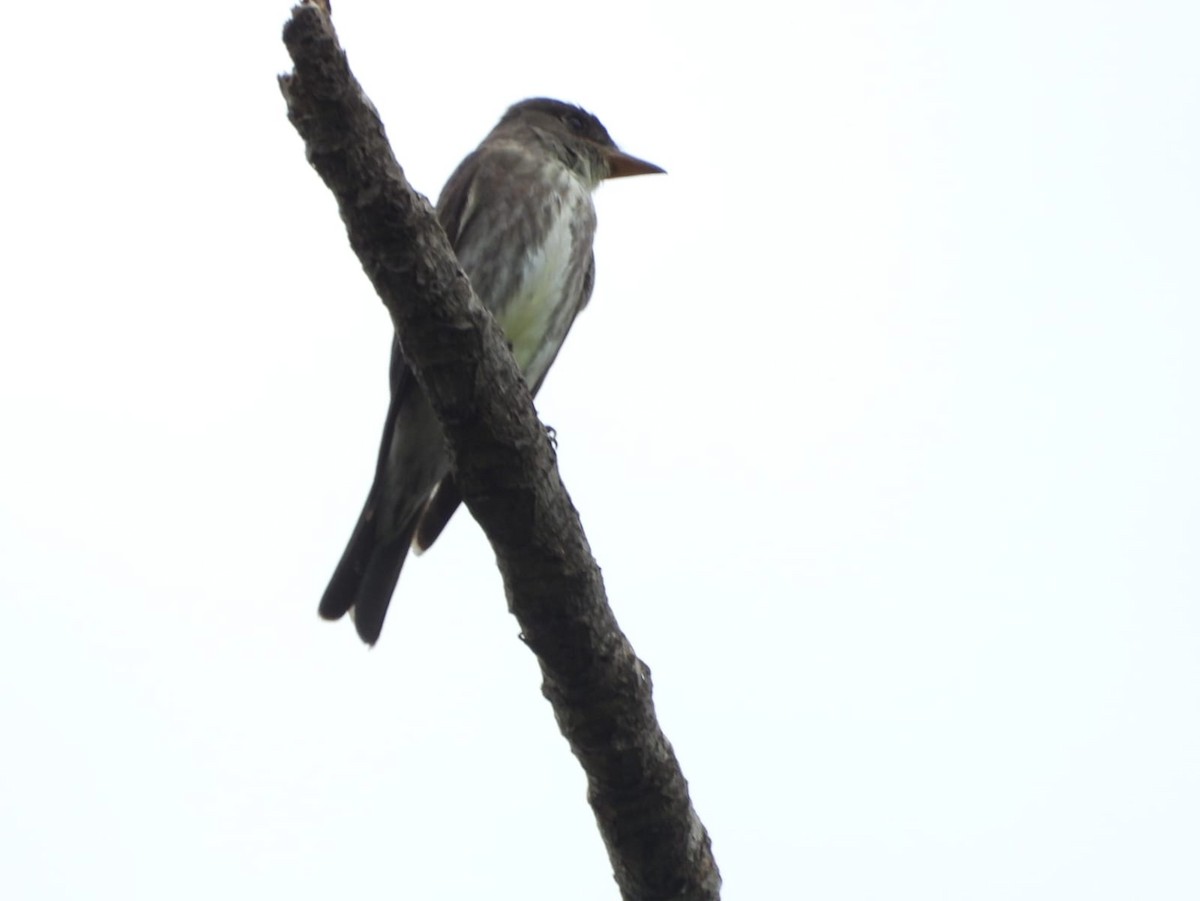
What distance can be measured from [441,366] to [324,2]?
2.58 feet

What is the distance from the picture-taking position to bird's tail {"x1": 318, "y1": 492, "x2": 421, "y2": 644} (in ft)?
18.1

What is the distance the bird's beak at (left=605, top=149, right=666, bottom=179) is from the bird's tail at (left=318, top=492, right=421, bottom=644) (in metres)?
2.02

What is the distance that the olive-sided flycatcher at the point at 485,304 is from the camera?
5551 millimetres

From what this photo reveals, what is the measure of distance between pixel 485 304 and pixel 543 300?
0.98 feet

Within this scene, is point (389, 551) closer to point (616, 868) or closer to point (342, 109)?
point (616, 868)

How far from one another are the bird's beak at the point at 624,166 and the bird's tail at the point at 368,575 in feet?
6.63

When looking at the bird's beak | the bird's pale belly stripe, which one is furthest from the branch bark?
the bird's beak

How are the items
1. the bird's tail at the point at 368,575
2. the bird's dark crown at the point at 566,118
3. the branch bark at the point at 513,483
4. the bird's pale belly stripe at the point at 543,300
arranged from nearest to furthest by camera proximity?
the branch bark at the point at 513,483 < the bird's tail at the point at 368,575 < the bird's pale belly stripe at the point at 543,300 < the bird's dark crown at the point at 566,118

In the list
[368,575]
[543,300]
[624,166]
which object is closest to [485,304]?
[543,300]

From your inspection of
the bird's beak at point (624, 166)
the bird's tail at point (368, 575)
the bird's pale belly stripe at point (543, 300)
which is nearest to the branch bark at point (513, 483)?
the bird's tail at point (368, 575)

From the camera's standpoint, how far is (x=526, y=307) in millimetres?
5742

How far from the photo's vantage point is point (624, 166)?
7000 mm

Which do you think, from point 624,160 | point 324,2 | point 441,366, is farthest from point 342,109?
point 624,160

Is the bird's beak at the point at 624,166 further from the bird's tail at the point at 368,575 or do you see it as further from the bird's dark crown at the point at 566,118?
the bird's tail at the point at 368,575
